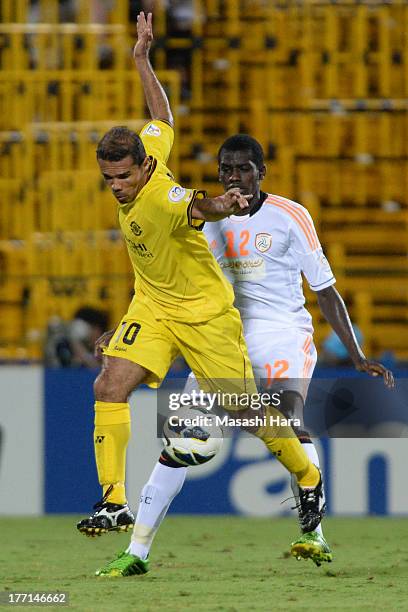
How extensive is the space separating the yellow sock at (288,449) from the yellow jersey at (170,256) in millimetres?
564

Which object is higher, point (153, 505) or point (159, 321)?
point (159, 321)

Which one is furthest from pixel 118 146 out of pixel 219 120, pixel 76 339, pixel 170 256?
pixel 219 120

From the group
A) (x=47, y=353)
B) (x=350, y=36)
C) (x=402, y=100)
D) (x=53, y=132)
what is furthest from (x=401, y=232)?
(x=47, y=353)

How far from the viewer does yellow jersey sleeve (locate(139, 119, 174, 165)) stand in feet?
19.8

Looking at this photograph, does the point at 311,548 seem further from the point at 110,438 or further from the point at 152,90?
the point at 152,90

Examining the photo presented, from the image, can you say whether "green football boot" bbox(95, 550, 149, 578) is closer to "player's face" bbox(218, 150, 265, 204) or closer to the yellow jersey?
the yellow jersey

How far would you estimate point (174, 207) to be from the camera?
552 centimetres

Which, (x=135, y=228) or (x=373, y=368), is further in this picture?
(x=373, y=368)

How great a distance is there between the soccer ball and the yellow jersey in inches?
17.3

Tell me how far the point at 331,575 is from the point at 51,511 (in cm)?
366

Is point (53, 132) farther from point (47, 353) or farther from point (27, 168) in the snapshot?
point (47, 353)

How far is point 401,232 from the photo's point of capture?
46.6 ft

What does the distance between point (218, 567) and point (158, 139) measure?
2095 mm

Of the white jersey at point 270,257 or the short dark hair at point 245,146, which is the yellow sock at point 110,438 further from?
the short dark hair at point 245,146
